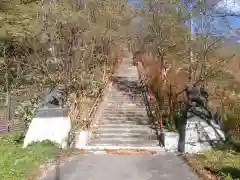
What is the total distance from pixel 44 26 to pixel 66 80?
2845mm

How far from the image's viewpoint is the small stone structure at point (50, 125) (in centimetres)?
1202

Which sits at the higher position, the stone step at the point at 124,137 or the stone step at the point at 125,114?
the stone step at the point at 125,114

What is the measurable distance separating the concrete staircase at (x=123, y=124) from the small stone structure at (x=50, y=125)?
0.99 m

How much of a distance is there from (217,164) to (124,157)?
8.29 ft

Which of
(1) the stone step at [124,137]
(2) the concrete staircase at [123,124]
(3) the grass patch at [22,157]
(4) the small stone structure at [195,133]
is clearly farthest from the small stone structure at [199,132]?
(3) the grass patch at [22,157]

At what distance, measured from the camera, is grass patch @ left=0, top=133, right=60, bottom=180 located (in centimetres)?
912

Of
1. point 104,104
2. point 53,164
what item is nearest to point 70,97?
point 104,104

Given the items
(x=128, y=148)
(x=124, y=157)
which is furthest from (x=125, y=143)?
(x=124, y=157)

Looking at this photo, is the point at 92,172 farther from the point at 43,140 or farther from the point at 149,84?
the point at 149,84

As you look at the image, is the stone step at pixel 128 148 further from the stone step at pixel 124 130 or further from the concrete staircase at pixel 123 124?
the stone step at pixel 124 130

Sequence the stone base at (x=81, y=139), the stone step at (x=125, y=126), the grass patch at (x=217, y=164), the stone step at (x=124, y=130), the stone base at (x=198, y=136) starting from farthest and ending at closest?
the stone step at (x=125, y=126), the stone step at (x=124, y=130), the stone base at (x=81, y=139), the stone base at (x=198, y=136), the grass patch at (x=217, y=164)

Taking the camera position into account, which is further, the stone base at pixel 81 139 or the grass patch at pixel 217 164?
the stone base at pixel 81 139

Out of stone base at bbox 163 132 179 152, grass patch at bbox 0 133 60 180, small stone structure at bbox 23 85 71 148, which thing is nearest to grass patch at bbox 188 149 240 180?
stone base at bbox 163 132 179 152

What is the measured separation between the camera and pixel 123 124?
1557 centimetres
